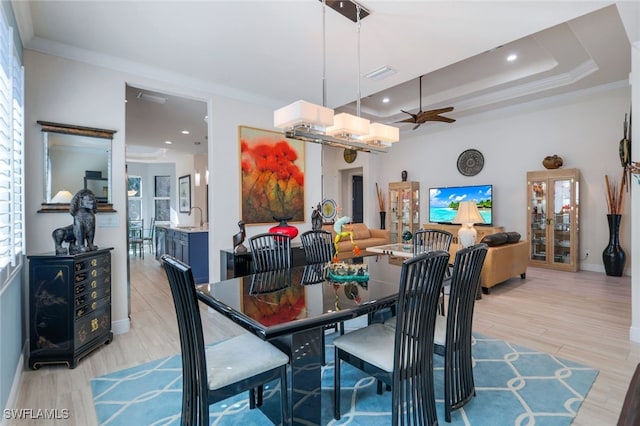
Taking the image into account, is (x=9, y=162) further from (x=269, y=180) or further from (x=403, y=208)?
(x=403, y=208)

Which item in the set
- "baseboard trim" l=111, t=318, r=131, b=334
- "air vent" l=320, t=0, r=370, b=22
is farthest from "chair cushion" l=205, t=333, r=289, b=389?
"air vent" l=320, t=0, r=370, b=22

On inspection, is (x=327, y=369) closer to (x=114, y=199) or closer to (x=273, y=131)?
(x=114, y=199)

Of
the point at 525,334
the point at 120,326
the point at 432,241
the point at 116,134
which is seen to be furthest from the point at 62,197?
the point at 525,334

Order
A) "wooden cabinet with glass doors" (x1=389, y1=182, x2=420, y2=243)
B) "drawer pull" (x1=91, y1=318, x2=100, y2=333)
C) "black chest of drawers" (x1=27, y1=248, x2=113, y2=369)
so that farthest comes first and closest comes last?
"wooden cabinet with glass doors" (x1=389, y1=182, x2=420, y2=243) → "drawer pull" (x1=91, y1=318, x2=100, y2=333) → "black chest of drawers" (x1=27, y1=248, x2=113, y2=369)

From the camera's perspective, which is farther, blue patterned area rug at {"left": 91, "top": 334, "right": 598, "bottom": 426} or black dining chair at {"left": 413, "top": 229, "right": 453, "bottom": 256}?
black dining chair at {"left": 413, "top": 229, "right": 453, "bottom": 256}

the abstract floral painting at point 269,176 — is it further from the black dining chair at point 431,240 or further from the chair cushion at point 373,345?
the chair cushion at point 373,345

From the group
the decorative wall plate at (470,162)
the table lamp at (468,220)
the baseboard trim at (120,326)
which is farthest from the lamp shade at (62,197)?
the decorative wall plate at (470,162)

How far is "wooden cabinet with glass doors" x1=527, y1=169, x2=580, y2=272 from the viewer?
5855mm

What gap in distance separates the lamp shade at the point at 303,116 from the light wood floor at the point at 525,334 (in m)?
2.20

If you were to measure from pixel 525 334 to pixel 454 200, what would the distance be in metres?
4.80

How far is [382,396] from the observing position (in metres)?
2.14

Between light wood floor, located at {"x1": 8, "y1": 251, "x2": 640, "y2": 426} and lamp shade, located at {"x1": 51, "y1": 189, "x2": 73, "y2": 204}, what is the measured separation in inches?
55.1

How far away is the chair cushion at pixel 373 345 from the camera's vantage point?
5.48 ft

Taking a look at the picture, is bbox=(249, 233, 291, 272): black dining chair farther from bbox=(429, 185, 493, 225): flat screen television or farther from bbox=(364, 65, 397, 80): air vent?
bbox=(429, 185, 493, 225): flat screen television
